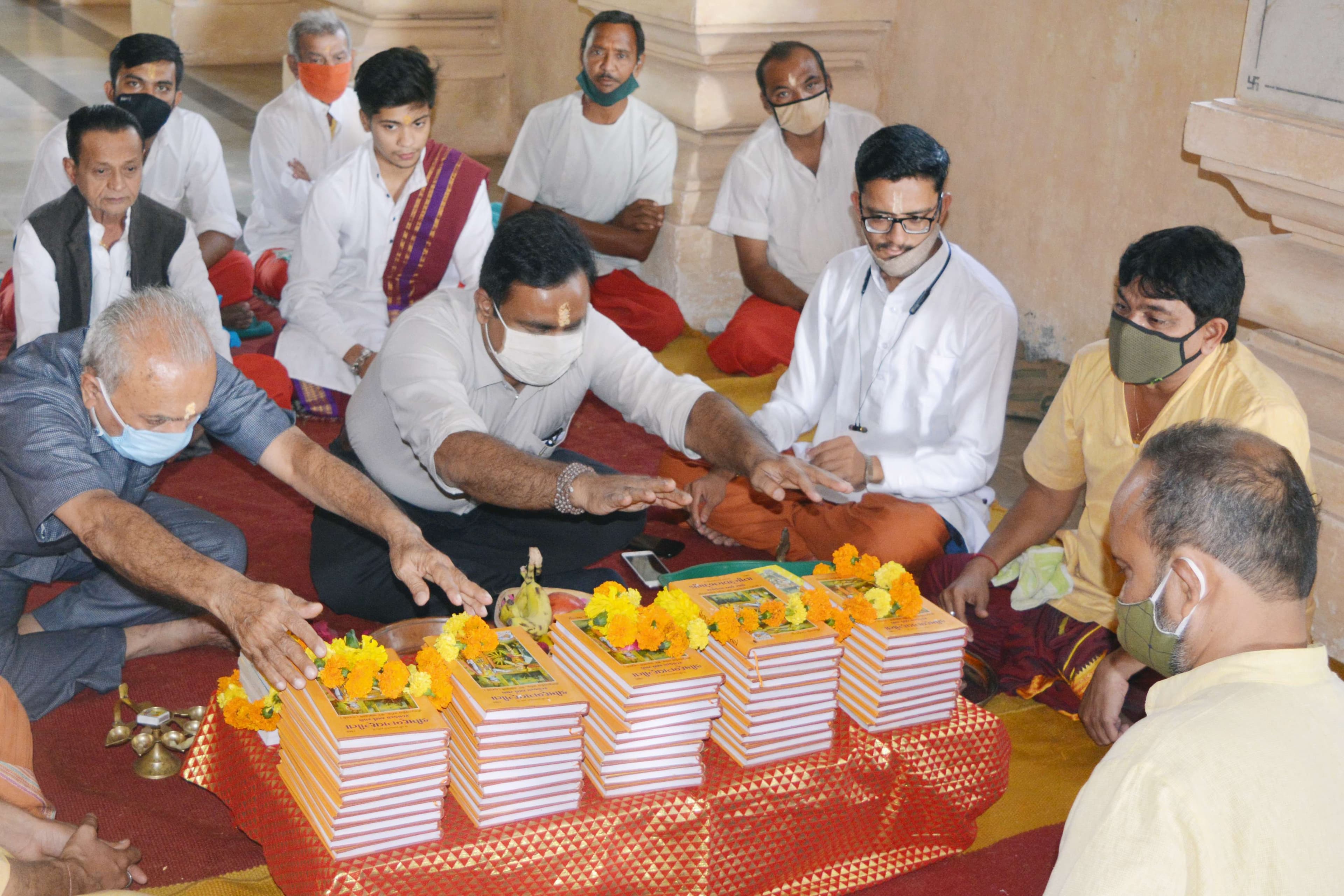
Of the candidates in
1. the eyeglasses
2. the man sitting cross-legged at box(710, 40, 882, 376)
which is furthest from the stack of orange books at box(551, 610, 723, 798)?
the man sitting cross-legged at box(710, 40, 882, 376)

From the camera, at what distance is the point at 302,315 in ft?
17.0

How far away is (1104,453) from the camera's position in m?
3.34

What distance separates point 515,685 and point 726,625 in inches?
17.0

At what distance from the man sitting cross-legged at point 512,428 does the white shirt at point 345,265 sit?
1279mm

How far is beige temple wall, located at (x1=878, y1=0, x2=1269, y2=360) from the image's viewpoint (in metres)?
4.93

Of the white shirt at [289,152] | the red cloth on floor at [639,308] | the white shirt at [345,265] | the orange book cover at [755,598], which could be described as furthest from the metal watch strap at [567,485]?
the white shirt at [289,152]

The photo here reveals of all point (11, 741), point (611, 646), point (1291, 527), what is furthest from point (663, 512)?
point (1291, 527)

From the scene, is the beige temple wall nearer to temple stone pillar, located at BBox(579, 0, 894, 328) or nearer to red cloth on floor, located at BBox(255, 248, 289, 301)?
temple stone pillar, located at BBox(579, 0, 894, 328)

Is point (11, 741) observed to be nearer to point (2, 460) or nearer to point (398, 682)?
point (2, 460)

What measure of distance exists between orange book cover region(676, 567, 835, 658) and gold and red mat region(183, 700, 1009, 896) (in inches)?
9.8

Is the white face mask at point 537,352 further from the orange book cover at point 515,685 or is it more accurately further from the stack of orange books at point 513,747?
the stack of orange books at point 513,747

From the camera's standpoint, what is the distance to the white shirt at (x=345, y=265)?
17.0 ft

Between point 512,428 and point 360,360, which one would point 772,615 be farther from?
point 360,360

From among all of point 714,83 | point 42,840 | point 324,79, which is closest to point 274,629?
point 42,840
